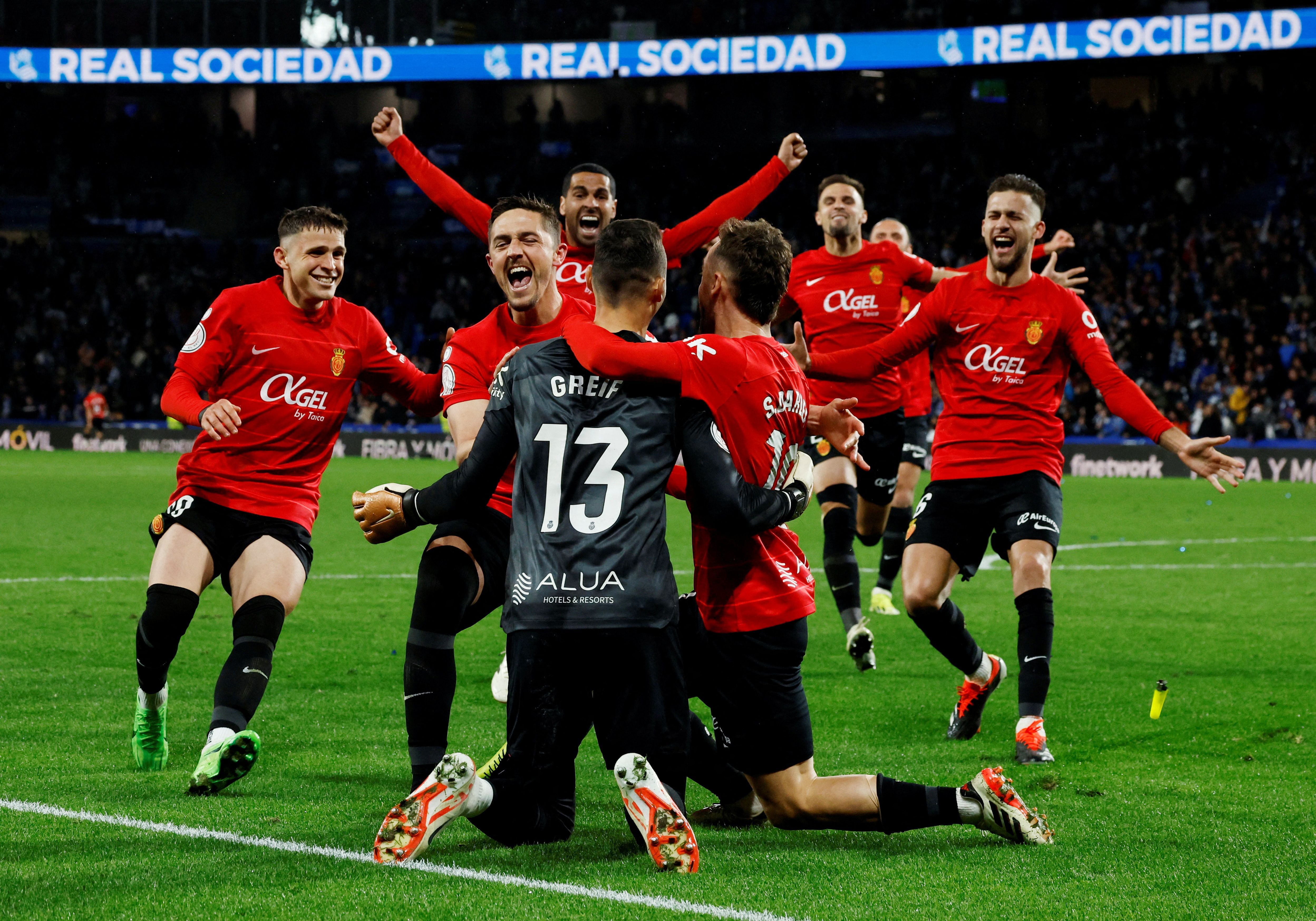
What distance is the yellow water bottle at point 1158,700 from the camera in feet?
20.7

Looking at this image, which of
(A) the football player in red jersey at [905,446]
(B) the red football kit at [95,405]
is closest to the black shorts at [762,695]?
(A) the football player in red jersey at [905,446]

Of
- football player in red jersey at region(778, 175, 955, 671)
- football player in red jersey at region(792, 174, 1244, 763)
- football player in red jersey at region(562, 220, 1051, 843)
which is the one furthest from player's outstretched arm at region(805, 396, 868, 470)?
football player in red jersey at region(778, 175, 955, 671)

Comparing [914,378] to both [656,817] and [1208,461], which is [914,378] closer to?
[1208,461]

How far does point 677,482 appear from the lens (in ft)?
15.0

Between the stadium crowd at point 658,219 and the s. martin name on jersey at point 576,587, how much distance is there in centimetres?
2251

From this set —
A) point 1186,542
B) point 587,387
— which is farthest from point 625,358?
point 1186,542

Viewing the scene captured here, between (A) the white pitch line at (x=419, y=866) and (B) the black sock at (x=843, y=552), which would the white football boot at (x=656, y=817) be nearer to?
(A) the white pitch line at (x=419, y=866)

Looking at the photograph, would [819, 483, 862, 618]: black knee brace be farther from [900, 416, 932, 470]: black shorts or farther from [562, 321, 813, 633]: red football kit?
[562, 321, 813, 633]: red football kit

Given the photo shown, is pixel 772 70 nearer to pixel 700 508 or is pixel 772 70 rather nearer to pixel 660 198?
pixel 660 198

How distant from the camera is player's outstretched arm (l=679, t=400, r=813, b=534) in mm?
4059

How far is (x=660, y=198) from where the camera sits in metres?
36.4

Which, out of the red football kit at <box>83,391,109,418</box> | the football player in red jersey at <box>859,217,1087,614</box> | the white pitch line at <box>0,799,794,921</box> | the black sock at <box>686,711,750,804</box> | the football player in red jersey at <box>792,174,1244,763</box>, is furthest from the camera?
the red football kit at <box>83,391,109,418</box>

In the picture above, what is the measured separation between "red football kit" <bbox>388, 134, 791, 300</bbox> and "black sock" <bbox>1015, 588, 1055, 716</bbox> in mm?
2092

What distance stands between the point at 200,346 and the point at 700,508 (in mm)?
2470
